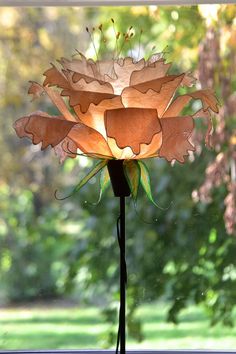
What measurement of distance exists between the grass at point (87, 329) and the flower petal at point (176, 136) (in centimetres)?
132

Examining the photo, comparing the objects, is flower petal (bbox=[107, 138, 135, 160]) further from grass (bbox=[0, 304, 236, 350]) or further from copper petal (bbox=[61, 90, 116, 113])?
grass (bbox=[0, 304, 236, 350])

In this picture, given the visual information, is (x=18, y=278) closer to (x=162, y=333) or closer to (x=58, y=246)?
(x=58, y=246)

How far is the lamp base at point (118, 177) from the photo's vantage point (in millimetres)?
1469

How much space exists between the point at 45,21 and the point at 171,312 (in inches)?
46.8

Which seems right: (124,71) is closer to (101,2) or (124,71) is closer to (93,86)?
(93,86)

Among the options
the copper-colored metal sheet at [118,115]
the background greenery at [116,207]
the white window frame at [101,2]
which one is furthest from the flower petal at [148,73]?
the background greenery at [116,207]

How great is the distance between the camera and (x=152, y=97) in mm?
1445

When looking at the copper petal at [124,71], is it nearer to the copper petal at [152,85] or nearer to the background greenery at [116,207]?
the copper petal at [152,85]

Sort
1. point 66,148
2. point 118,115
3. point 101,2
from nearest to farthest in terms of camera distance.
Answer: point 118,115 < point 66,148 < point 101,2

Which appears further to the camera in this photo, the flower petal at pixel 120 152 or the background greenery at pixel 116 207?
the background greenery at pixel 116 207

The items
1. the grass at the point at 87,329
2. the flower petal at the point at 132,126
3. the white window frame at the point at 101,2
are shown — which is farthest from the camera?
the grass at the point at 87,329

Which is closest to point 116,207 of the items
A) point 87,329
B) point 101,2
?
point 87,329

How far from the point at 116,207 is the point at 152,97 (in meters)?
1.23

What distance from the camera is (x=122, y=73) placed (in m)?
1.49
